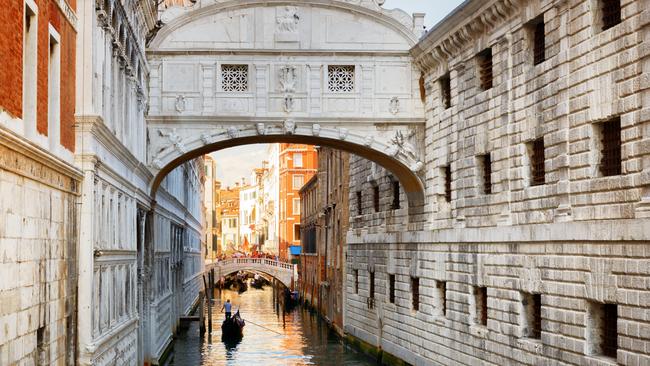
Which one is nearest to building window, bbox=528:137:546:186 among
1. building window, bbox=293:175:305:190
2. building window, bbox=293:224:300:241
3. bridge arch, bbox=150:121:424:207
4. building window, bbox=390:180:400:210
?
bridge arch, bbox=150:121:424:207

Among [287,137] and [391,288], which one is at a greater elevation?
[287,137]

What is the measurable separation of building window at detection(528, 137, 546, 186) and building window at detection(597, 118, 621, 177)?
171 cm

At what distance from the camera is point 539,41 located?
14562mm

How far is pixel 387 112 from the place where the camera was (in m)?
19.9

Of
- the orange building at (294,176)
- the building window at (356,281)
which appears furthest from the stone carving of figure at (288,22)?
the orange building at (294,176)

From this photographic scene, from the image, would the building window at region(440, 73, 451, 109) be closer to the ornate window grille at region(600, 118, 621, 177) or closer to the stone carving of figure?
the stone carving of figure

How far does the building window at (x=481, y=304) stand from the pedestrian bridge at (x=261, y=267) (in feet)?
127

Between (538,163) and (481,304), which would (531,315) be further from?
(481,304)

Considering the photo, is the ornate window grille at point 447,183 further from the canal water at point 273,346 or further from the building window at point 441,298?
the canal water at point 273,346

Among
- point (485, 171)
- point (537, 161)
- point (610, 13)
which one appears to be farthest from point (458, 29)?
point (610, 13)

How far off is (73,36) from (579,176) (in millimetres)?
6633

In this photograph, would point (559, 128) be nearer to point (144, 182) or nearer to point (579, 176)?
point (579, 176)

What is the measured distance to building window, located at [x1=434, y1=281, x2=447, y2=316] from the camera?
750 inches

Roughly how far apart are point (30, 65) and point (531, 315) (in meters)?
8.21
